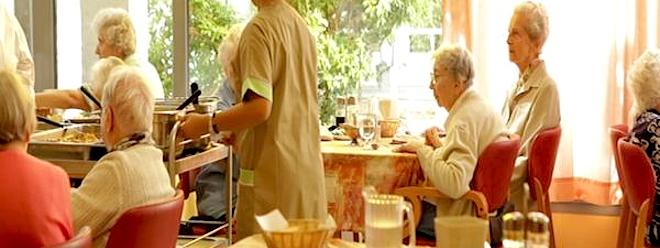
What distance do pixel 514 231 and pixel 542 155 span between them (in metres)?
2.15

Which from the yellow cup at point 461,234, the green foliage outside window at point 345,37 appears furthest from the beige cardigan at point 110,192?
the green foliage outside window at point 345,37

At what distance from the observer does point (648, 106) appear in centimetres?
386

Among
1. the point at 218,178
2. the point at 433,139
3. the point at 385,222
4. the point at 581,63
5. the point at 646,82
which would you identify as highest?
the point at 581,63

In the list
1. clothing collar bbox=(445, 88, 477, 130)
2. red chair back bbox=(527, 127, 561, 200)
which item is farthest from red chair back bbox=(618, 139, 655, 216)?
clothing collar bbox=(445, 88, 477, 130)

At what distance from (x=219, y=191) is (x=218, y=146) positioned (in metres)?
0.79

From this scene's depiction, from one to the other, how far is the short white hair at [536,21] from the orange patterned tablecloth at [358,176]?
110 cm

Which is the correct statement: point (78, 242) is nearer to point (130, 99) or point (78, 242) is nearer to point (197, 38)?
point (130, 99)

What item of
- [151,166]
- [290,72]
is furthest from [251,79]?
[151,166]

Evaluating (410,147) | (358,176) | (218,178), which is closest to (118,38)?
(218,178)

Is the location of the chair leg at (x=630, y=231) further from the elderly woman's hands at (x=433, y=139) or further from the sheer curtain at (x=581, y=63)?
the elderly woman's hands at (x=433, y=139)

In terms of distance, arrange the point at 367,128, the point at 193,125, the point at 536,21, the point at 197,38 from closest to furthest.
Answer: the point at 193,125
the point at 367,128
the point at 536,21
the point at 197,38

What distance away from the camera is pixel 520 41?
171 inches

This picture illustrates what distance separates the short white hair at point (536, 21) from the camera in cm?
431

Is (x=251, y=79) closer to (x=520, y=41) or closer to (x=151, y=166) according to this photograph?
(x=151, y=166)
